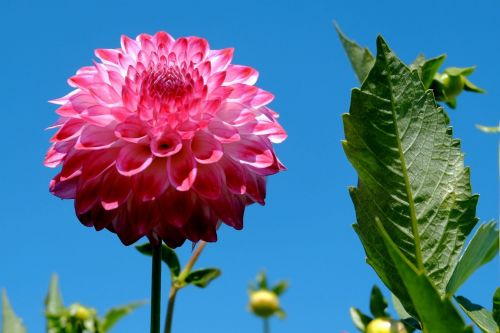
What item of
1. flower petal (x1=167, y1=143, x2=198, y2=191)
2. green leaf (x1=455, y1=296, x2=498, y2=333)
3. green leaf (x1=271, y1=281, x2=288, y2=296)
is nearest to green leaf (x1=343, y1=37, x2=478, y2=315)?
green leaf (x1=455, y1=296, x2=498, y2=333)

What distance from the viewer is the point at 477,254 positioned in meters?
0.75

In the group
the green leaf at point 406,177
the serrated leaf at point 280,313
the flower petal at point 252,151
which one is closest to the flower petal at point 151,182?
the flower petal at point 252,151

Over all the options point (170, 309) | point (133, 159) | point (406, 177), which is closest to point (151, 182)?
point (133, 159)

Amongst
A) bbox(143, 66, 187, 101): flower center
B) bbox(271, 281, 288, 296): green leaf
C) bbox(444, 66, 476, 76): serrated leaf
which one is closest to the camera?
bbox(143, 66, 187, 101): flower center

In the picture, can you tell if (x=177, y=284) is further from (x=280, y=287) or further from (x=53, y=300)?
(x=280, y=287)

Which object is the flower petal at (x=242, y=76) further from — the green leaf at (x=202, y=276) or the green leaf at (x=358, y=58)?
the green leaf at (x=202, y=276)

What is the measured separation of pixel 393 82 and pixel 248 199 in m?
0.50

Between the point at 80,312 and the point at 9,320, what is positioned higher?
the point at 80,312

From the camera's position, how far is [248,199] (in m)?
1.29

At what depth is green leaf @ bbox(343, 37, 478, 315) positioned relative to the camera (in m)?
0.84

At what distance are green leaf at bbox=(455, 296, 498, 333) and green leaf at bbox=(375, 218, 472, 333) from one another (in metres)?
0.18

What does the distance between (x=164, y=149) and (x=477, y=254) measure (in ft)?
2.15

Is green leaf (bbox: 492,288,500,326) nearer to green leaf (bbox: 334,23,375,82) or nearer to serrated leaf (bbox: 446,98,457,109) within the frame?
green leaf (bbox: 334,23,375,82)

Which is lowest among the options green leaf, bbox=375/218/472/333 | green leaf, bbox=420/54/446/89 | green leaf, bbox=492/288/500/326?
green leaf, bbox=375/218/472/333
